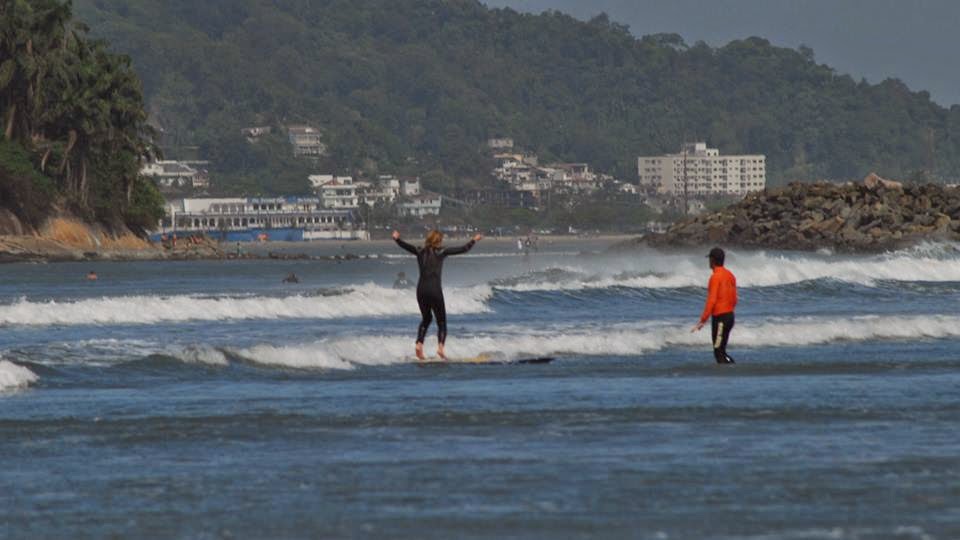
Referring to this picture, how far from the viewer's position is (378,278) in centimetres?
7738

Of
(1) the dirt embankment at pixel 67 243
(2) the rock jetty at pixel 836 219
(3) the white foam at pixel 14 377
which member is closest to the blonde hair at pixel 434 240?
(3) the white foam at pixel 14 377

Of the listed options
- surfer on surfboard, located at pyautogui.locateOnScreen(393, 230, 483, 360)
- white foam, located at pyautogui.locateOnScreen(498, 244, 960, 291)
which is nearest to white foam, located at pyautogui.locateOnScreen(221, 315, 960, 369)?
surfer on surfboard, located at pyautogui.locateOnScreen(393, 230, 483, 360)

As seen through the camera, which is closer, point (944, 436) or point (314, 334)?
point (944, 436)

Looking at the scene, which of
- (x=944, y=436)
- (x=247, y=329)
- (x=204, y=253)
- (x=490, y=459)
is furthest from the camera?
(x=204, y=253)

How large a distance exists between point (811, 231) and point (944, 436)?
6432 cm

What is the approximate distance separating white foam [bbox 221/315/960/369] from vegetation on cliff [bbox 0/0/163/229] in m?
77.2

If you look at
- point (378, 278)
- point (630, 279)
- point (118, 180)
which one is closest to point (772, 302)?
point (630, 279)

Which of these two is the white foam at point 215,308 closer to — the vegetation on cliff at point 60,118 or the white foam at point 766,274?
the white foam at point 766,274

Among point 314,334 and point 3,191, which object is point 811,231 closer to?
point 3,191

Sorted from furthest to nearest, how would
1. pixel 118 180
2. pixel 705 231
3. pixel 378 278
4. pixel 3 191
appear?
pixel 118 180 < pixel 3 191 < pixel 705 231 < pixel 378 278

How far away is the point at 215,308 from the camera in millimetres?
36844

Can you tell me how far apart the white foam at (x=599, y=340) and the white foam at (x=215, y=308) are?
25.1 feet

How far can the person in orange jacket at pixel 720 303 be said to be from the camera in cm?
2117

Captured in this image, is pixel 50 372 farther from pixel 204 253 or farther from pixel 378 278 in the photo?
pixel 204 253
